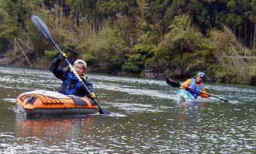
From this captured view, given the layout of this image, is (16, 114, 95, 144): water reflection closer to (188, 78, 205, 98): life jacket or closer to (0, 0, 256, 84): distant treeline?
(188, 78, 205, 98): life jacket

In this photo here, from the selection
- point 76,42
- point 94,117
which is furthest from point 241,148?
point 76,42

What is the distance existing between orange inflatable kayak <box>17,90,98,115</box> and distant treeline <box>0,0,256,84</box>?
31174mm

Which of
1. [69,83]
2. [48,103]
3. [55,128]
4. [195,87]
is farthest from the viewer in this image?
[195,87]

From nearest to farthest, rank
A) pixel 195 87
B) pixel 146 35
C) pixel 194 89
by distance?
pixel 194 89, pixel 195 87, pixel 146 35

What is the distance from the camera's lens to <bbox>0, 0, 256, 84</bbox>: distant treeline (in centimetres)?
5766

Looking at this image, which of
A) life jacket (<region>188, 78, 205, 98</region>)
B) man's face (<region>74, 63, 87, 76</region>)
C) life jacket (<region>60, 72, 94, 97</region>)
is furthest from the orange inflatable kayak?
life jacket (<region>188, 78, 205, 98</region>)

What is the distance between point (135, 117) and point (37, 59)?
172 ft

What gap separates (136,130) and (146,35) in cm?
4817

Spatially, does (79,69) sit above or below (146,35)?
below

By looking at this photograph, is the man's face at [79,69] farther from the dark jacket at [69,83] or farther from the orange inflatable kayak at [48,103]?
the orange inflatable kayak at [48,103]

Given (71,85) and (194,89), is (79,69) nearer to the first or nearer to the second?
(71,85)

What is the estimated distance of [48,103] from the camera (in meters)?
21.2

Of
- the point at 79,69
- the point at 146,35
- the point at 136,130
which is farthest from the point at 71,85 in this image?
the point at 146,35

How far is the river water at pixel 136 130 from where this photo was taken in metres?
16.1
